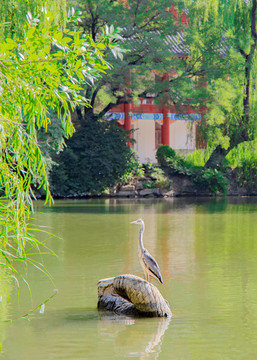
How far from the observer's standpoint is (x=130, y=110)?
34719mm

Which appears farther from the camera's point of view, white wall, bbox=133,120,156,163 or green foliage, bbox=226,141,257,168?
white wall, bbox=133,120,156,163

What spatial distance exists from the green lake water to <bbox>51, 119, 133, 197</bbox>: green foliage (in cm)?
947

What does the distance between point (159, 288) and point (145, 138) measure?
2905cm

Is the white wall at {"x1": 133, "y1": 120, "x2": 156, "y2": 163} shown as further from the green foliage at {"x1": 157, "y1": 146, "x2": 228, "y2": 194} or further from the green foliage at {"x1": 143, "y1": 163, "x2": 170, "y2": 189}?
the green foliage at {"x1": 143, "y1": 163, "x2": 170, "y2": 189}

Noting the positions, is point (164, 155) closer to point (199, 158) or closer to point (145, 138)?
point (199, 158)

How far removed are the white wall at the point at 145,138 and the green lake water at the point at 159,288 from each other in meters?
18.4

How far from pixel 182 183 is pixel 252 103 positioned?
14.9 ft

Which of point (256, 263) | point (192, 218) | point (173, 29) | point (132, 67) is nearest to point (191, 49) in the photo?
point (173, 29)

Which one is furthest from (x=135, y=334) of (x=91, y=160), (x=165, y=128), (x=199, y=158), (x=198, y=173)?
(x=165, y=128)

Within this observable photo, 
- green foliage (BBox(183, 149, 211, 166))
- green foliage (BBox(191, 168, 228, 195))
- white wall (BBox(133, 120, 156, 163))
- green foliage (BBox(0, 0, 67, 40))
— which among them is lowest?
green foliage (BBox(191, 168, 228, 195))

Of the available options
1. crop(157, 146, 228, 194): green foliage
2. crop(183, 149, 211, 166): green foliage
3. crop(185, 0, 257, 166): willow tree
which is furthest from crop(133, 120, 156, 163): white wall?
crop(185, 0, 257, 166): willow tree

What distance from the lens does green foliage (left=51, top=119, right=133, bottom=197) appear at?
30.5 m

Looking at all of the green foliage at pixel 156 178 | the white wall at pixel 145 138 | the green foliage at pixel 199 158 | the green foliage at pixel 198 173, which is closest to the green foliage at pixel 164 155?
the green foliage at pixel 198 173

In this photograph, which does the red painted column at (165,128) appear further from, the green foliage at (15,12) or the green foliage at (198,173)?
the green foliage at (15,12)
